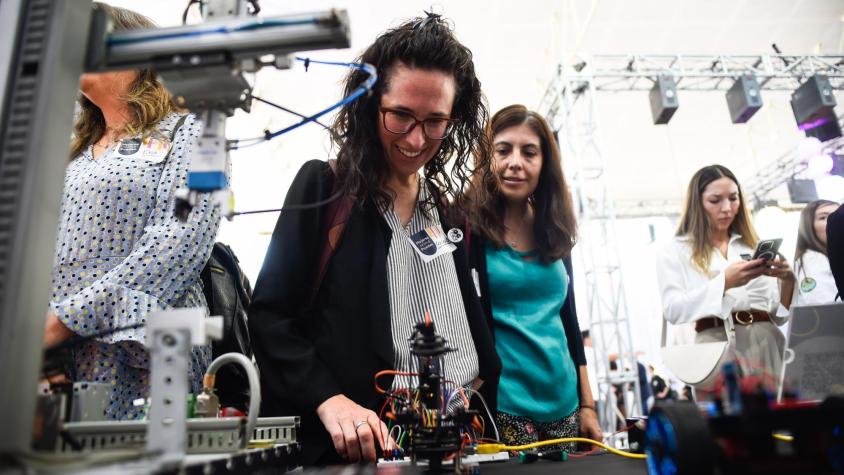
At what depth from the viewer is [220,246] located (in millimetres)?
1361

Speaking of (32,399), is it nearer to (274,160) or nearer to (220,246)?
(220,246)

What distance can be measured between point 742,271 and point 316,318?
1.58m

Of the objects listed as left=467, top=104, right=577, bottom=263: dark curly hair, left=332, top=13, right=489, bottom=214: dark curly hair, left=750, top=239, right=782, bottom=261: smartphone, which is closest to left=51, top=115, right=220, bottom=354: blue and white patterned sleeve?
left=332, top=13, right=489, bottom=214: dark curly hair

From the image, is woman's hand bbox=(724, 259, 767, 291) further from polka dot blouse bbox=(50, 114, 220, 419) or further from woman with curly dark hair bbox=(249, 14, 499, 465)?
polka dot blouse bbox=(50, 114, 220, 419)

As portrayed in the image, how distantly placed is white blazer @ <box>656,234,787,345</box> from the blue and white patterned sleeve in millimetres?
1656

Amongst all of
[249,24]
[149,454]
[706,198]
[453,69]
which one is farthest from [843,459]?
Result: [706,198]

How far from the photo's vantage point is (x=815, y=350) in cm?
110

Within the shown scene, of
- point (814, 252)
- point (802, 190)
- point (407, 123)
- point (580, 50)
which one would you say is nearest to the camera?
point (407, 123)

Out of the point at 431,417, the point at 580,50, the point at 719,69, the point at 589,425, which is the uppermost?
the point at 580,50

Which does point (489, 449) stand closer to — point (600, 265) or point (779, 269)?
point (779, 269)

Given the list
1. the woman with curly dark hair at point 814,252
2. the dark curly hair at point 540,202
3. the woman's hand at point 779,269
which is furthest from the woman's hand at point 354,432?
the woman with curly dark hair at point 814,252

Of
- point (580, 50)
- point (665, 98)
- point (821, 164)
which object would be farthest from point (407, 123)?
point (821, 164)

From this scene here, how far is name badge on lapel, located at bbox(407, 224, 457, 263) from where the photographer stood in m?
1.19

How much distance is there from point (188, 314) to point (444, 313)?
69cm
